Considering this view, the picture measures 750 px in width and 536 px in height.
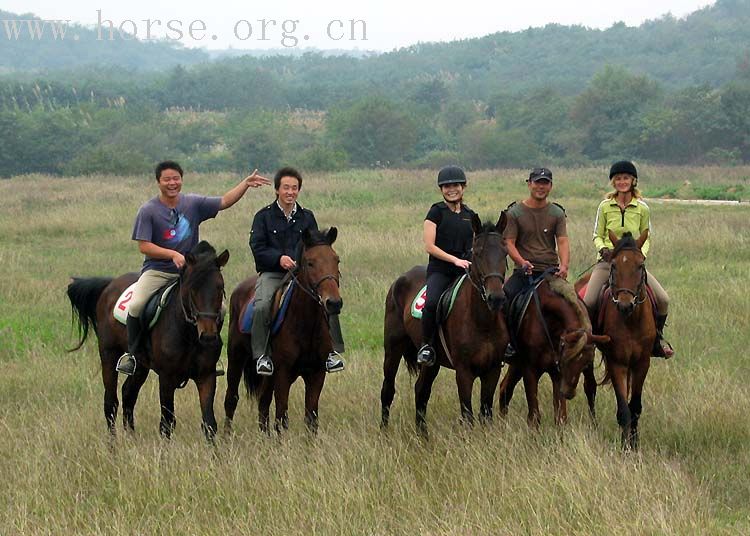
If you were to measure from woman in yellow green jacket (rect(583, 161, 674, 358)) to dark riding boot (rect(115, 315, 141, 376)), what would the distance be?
407cm

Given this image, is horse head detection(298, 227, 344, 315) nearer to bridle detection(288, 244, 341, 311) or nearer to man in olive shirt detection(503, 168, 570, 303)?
bridle detection(288, 244, 341, 311)

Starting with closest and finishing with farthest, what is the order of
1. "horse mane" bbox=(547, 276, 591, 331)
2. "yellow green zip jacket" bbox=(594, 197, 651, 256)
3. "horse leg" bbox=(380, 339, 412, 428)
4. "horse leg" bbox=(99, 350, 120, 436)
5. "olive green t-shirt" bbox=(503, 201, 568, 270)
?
"horse mane" bbox=(547, 276, 591, 331) < "olive green t-shirt" bbox=(503, 201, 568, 270) < "yellow green zip jacket" bbox=(594, 197, 651, 256) < "horse leg" bbox=(99, 350, 120, 436) < "horse leg" bbox=(380, 339, 412, 428)

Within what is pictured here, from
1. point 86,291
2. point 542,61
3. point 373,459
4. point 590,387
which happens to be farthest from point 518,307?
point 542,61

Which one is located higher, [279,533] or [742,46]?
[742,46]

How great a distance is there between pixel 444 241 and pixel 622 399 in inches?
81.4

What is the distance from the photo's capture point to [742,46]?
14788cm

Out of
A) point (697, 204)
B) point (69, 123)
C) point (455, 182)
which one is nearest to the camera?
point (455, 182)

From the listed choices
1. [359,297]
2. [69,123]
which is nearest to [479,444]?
[359,297]

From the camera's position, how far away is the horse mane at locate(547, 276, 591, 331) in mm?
7934

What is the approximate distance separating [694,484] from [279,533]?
3143mm

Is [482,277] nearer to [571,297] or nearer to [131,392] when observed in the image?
[571,297]

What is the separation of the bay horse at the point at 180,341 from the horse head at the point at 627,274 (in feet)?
10.6

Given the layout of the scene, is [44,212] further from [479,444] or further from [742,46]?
[742,46]

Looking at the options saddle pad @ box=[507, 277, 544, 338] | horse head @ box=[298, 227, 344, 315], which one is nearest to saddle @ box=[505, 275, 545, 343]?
saddle pad @ box=[507, 277, 544, 338]
